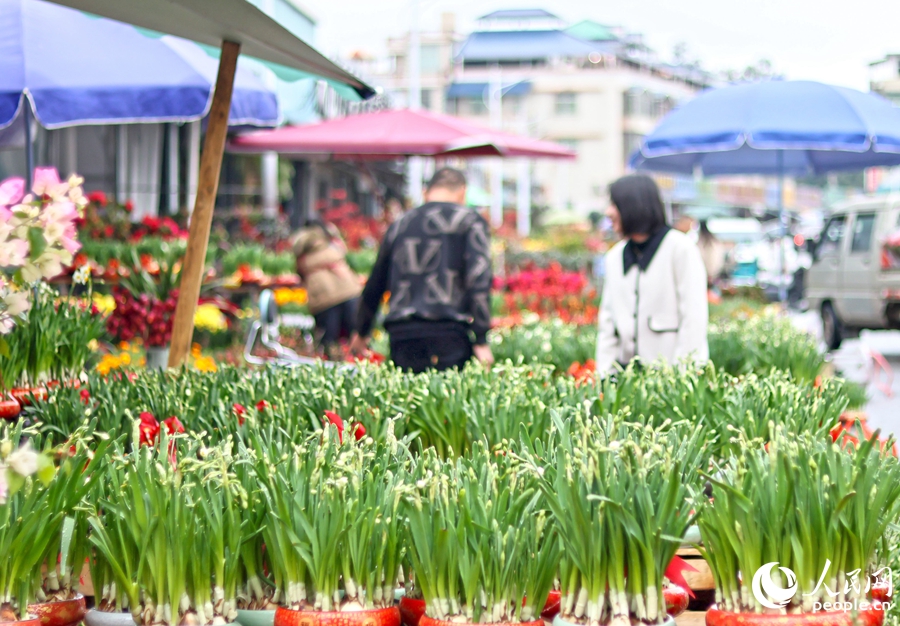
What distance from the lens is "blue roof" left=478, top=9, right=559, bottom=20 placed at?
80.0 meters

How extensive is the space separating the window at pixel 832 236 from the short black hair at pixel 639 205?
11.0m

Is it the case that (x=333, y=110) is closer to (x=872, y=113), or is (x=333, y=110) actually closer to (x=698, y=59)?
(x=872, y=113)

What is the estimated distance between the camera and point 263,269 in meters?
10.5

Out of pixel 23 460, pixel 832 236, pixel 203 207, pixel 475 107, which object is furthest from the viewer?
pixel 475 107

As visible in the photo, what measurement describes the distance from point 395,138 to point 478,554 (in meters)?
9.08

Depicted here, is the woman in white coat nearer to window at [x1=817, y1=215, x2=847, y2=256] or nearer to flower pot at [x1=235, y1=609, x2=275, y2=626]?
flower pot at [x1=235, y1=609, x2=275, y2=626]

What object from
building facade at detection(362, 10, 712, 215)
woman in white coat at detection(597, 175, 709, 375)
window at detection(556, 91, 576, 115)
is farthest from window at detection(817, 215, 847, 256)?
window at detection(556, 91, 576, 115)

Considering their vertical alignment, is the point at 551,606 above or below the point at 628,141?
below

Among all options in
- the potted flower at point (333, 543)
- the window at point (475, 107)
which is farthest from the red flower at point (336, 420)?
the window at point (475, 107)

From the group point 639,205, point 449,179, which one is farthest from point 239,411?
point 449,179

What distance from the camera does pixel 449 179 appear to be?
18.5 feet

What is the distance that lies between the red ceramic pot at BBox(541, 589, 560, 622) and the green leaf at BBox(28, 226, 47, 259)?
1442mm

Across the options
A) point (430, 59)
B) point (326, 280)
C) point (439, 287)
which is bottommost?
point (326, 280)

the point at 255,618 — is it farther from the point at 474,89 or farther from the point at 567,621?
the point at 474,89
